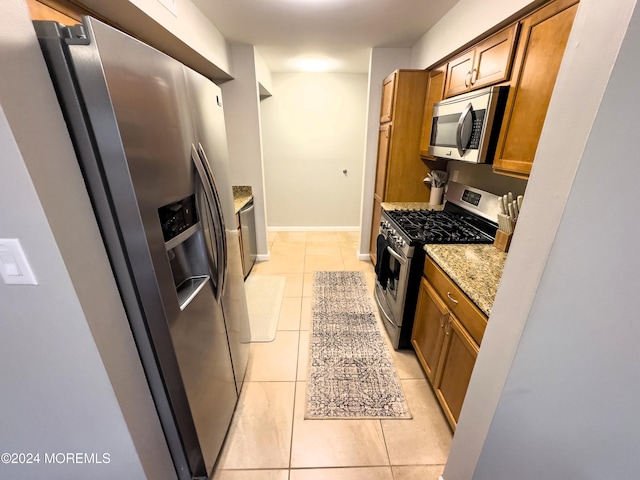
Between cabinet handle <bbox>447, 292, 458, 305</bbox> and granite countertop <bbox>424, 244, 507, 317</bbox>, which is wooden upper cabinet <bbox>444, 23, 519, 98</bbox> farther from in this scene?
cabinet handle <bbox>447, 292, 458, 305</bbox>

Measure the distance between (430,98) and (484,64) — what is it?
805mm

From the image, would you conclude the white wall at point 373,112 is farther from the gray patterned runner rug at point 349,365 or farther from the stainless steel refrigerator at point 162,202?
the stainless steel refrigerator at point 162,202

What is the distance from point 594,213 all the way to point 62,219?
128 centimetres

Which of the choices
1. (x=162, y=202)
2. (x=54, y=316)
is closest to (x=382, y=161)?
(x=162, y=202)

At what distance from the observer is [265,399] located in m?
1.70

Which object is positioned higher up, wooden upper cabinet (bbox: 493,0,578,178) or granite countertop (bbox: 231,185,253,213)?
wooden upper cabinet (bbox: 493,0,578,178)

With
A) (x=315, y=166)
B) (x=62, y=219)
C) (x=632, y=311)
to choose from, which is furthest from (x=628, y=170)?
(x=315, y=166)

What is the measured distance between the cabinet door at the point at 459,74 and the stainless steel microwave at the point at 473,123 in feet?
0.28

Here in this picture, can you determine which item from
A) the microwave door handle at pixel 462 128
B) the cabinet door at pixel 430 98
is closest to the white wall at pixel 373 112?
the cabinet door at pixel 430 98

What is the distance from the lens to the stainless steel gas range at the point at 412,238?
5.82 feet

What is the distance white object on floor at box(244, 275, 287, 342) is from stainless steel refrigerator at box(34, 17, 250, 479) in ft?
2.66

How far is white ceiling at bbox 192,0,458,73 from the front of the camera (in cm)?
188

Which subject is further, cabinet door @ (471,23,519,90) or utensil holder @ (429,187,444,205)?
utensil holder @ (429,187,444,205)

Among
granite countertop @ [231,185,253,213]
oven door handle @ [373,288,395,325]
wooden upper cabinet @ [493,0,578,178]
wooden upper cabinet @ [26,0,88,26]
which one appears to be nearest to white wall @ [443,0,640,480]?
wooden upper cabinet @ [493,0,578,178]
